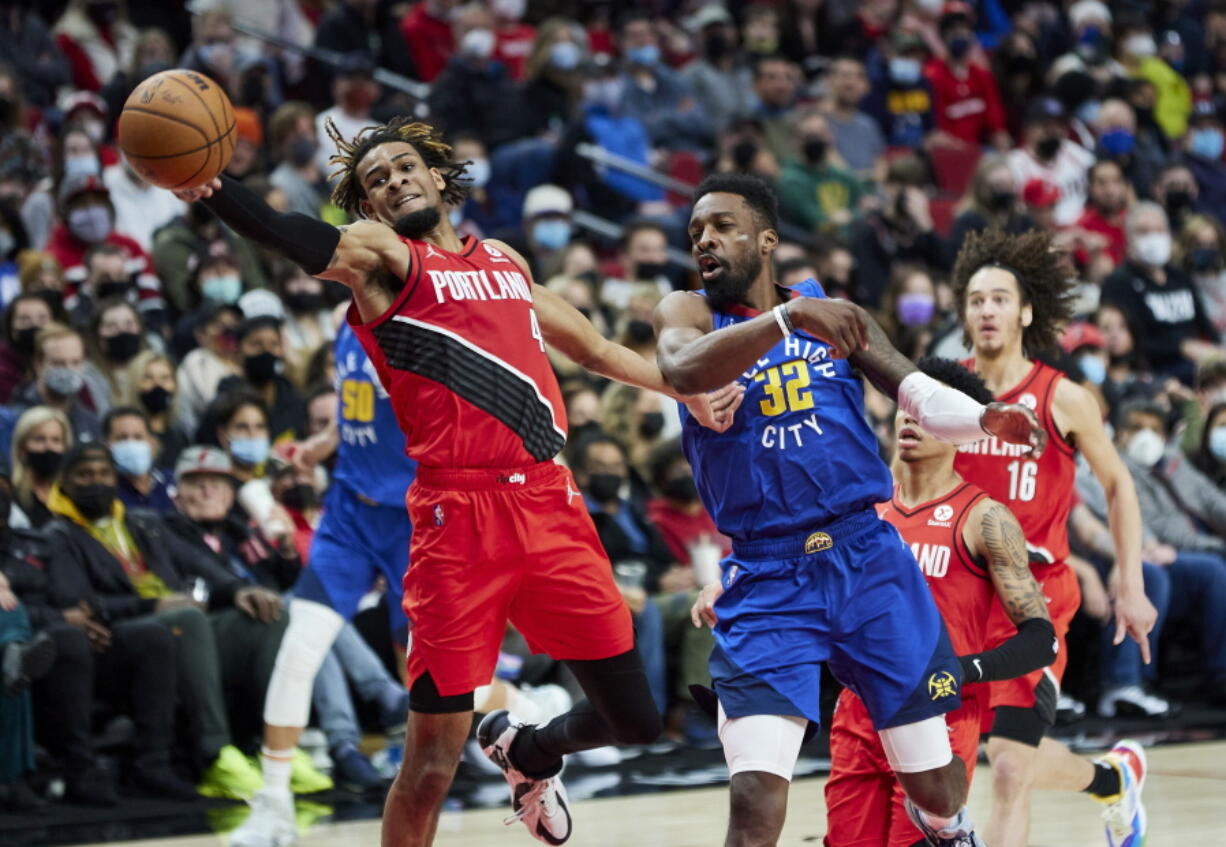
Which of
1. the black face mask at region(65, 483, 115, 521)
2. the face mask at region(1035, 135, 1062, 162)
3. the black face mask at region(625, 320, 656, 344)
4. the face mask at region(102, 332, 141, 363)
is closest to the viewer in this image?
the black face mask at region(65, 483, 115, 521)

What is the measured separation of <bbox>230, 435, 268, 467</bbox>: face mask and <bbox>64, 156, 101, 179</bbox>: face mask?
9.06ft

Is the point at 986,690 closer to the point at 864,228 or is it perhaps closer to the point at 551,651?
the point at 551,651

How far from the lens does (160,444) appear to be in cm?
919

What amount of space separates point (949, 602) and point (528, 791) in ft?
4.94

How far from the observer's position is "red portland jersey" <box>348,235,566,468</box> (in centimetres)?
521

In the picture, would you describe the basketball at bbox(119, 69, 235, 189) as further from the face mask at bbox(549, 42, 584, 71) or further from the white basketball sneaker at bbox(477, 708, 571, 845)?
the face mask at bbox(549, 42, 584, 71)

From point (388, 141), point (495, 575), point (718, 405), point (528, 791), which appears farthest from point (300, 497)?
point (718, 405)

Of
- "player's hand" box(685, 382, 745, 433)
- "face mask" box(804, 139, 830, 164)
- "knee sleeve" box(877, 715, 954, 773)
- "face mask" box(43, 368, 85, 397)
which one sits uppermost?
"face mask" box(804, 139, 830, 164)

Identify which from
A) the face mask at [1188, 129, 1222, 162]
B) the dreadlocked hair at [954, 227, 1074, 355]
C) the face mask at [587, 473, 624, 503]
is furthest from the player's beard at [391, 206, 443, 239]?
the face mask at [1188, 129, 1222, 162]

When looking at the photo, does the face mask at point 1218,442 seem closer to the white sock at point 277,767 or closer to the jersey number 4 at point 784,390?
the white sock at point 277,767

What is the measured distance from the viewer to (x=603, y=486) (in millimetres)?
9266

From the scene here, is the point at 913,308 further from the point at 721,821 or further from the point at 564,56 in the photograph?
the point at 721,821

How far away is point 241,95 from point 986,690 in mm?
8416

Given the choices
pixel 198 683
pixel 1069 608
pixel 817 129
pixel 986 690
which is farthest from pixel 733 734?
pixel 817 129
